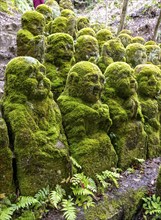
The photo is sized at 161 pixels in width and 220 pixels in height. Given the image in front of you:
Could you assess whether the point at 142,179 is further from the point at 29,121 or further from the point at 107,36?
the point at 107,36

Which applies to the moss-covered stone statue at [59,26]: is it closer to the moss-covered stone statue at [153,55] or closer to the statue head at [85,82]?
the moss-covered stone statue at [153,55]

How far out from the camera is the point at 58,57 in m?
7.18

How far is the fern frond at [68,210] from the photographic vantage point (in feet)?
12.5

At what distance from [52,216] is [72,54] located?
4667 mm

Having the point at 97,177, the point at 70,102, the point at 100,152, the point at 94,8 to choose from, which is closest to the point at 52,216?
the point at 97,177

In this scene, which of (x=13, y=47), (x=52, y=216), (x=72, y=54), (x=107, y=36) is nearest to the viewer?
(x=52, y=216)

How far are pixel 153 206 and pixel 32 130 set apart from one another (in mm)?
2727

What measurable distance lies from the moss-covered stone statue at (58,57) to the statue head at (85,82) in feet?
5.17

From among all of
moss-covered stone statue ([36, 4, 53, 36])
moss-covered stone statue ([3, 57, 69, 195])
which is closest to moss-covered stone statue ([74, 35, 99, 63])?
moss-covered stone statue ([3, 57, 69, 195])

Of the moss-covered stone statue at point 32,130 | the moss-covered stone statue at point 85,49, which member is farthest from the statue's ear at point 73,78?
the moss-covered stone statue at point 85,49

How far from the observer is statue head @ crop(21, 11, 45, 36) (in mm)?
7969

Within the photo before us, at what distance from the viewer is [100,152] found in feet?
17.6

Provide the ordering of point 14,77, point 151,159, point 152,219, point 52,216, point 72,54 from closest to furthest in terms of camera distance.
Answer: point 52,216 → point 14,77 → point 152,219 → point 151,159 → point 72,54

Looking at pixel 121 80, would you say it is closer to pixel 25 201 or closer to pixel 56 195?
pixel 56 195
